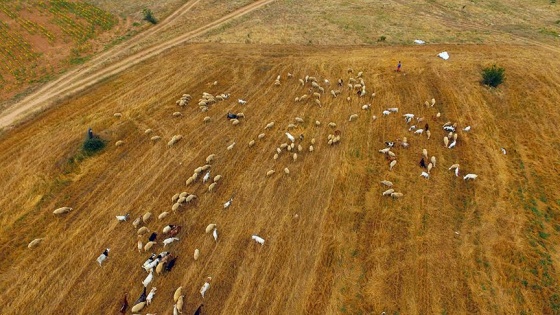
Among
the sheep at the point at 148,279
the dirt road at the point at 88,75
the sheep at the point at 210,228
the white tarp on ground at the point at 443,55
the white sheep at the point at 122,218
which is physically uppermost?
the dirt road at the point at 88,75

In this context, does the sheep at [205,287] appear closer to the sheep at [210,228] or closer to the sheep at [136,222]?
the sheep at [210,228]

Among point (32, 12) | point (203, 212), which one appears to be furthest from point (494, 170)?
point (32, 12)

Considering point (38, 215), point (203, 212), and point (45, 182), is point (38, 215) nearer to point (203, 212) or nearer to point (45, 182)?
point (45, 182)

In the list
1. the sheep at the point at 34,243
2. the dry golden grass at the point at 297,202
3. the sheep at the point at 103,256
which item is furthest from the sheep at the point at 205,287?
the sheep at the point at 34,243

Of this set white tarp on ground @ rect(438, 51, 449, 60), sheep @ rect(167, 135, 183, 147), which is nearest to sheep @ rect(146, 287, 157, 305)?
sheep @ rect(167, 135, 183, 147)

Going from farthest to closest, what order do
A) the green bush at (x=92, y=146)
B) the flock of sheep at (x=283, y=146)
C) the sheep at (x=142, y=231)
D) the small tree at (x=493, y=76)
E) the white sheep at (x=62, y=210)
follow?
1. the small tree at (x=493, y=76)
2. the green bush at (x=92, y=146)
3. the white sheep at (x=62, y=210)
4. the sheep at (x=142, y=231)
5. the flock of sheep at (x=283, y=146)

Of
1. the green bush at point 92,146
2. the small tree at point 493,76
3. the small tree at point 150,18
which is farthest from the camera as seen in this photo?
the small tree at point 150,18

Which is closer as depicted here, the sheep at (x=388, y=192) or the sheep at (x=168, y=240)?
the sheep at (x=168, y=240)

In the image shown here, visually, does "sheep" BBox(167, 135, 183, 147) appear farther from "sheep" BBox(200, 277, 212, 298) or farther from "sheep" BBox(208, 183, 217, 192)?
"sheep" BBox(200, 277, 212, 298)

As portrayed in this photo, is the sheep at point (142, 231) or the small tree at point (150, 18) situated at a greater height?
the small tree at point (150, 18)
